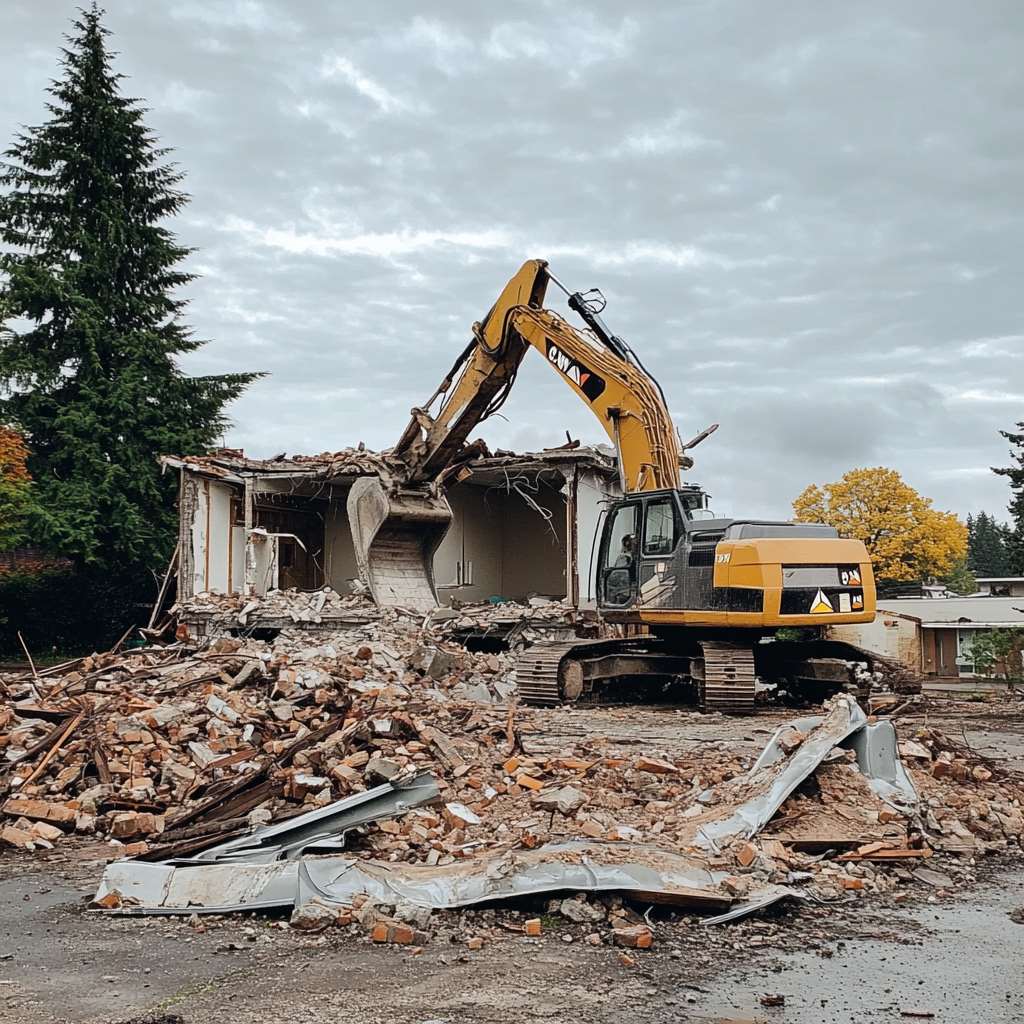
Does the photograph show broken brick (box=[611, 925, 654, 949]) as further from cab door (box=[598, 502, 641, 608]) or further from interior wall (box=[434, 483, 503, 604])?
interior wall (box=[434, 483, 503, 604])

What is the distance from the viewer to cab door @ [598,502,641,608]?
43.9 feet

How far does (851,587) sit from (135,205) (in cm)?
2478

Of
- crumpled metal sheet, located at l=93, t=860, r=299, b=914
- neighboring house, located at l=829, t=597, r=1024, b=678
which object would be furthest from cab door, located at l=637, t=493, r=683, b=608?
neighboring house, located at l=829, t=597, r=1024, b=678

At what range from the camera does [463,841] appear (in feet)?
21.3

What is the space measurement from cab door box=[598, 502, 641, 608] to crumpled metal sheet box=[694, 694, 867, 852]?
577 cm

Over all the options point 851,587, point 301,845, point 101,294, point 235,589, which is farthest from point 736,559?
point 101,294

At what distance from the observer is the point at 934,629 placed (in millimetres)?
31500

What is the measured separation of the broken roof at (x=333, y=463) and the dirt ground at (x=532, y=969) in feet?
47.8

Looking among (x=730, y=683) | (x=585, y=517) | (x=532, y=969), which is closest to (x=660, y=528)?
(x=730, y=683)

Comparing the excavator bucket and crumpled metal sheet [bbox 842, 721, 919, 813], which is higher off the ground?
the excavator bucket

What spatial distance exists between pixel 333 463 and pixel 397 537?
3019mm

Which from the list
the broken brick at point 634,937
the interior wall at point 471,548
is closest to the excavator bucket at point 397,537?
the interior wall at point 471,548

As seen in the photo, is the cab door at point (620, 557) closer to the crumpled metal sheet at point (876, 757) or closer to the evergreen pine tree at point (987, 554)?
the crumpled metal sheet at point (876, 757)

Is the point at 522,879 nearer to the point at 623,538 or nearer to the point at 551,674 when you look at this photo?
the point at 551,674
